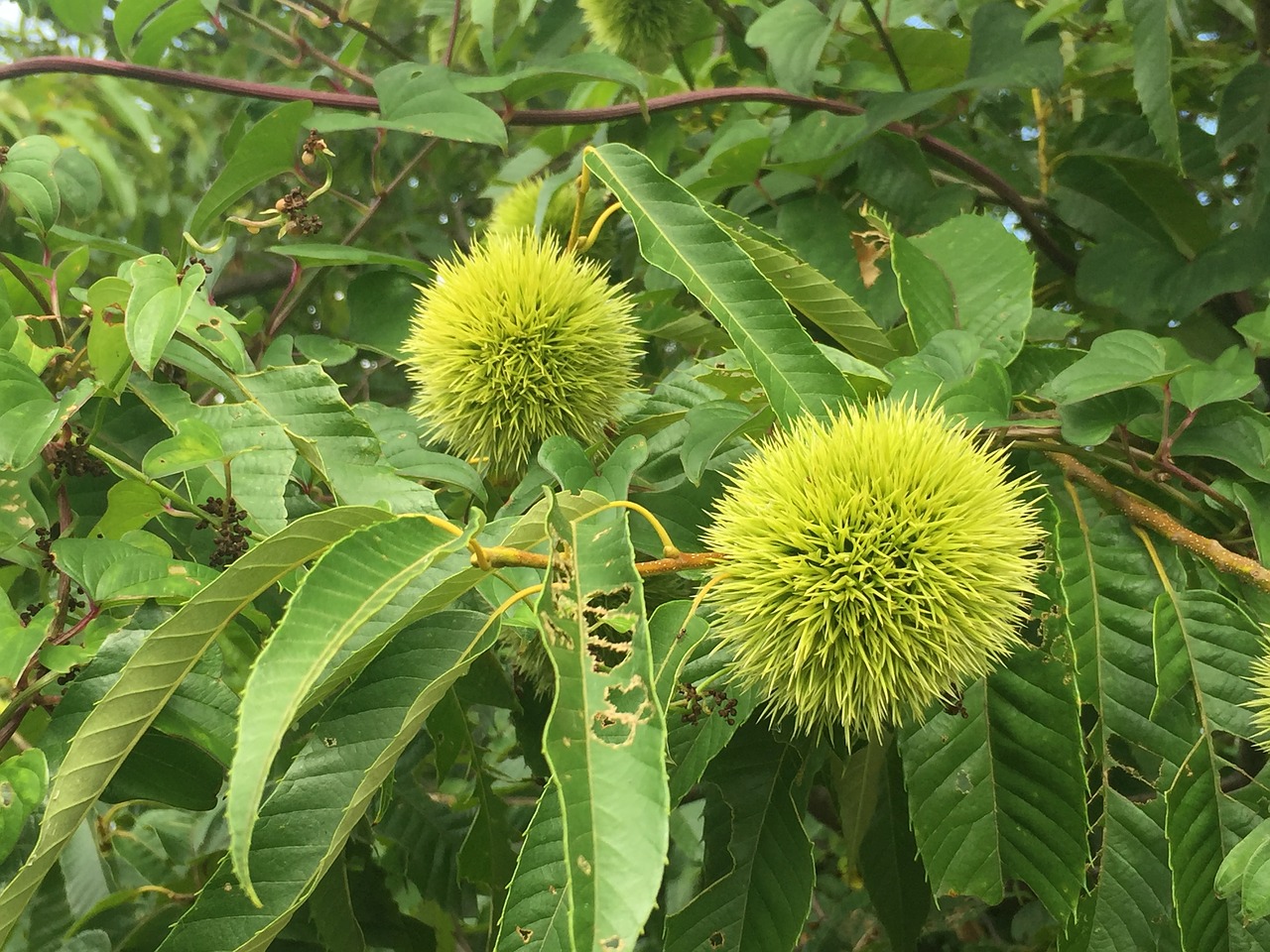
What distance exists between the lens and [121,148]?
2.77 metres

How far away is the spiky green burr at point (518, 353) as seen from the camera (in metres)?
0.99

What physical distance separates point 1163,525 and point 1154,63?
0.55 m

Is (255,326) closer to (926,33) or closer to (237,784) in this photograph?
(237,784)

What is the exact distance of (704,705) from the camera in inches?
32.1

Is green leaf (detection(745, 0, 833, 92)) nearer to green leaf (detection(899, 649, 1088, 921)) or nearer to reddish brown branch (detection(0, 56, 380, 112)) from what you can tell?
reddish brown branch (detection(0, 56, 380, 112))

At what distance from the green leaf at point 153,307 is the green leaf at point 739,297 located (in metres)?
0.40

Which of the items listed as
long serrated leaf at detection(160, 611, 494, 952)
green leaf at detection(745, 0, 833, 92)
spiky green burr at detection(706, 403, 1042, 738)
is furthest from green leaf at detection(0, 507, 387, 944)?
green leaf at detection(745, 0, 833, 92)

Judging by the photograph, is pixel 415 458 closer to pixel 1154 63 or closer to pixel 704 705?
pixel 704 705

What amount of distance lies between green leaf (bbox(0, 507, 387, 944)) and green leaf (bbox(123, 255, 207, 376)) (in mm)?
252

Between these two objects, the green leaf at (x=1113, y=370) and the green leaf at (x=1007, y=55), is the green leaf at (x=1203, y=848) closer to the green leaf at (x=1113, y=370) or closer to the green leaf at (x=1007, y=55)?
the green leaf at (x=1113, y=370)

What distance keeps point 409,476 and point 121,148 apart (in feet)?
7.98

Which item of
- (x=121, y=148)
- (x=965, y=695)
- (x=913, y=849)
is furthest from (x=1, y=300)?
(x=121, y=148)

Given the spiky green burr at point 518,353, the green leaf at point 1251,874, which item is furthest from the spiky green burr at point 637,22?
the green leaf at point 1251,874

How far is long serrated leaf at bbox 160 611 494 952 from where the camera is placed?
24.5 inches
